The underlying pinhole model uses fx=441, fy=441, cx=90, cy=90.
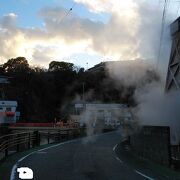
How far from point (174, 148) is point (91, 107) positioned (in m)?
49.6

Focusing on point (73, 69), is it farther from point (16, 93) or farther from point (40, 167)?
point (40, 167)

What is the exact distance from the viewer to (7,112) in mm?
98625

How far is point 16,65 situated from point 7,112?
46912 mm

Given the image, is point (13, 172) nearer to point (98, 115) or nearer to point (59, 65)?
point (98, 115)

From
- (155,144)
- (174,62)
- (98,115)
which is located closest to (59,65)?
(98,115)

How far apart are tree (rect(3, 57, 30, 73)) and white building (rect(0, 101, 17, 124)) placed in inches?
1345

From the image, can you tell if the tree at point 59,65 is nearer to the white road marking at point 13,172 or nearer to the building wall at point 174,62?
the building wall at point 174,62

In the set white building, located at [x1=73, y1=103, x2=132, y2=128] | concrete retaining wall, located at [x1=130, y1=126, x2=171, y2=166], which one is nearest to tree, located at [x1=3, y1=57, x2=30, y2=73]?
white building, located at [x1=73, y1=103, x2=132, y2=128]

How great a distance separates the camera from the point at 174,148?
19.6m

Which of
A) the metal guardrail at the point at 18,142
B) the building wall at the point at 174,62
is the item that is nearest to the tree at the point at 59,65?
the metal guardrail at the point at 18,142

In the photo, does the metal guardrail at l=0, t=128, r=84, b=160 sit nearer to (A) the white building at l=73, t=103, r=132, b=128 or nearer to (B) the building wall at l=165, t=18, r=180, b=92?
(B) the building wall at l=165, t=18, r=180, b=92

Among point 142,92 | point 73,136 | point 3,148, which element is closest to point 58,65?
point 73,136

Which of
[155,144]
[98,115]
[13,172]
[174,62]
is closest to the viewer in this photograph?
[13,172]

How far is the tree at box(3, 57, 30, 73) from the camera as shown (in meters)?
138
